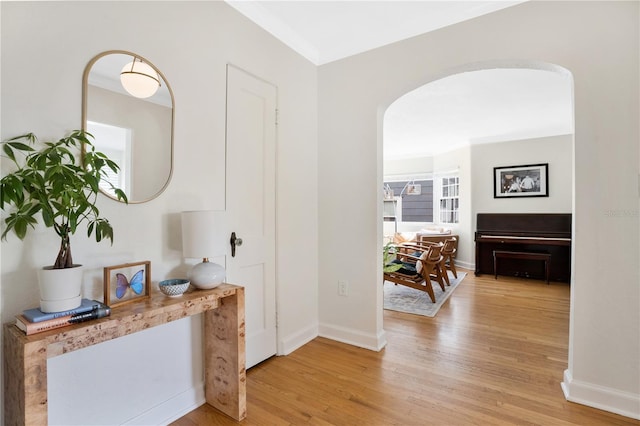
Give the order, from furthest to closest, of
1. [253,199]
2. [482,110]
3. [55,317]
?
[482,110]
[253,199]
[55,317]

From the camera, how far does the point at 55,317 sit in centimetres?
114

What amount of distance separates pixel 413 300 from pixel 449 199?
11.3 ft

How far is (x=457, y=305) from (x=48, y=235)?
3.89 m

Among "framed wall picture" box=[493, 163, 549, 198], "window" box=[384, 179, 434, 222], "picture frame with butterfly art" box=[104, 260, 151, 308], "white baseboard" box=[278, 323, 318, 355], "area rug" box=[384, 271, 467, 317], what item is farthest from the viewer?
"window" box=[384, 179, 434, 222]

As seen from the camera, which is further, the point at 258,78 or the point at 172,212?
the point at 258,78

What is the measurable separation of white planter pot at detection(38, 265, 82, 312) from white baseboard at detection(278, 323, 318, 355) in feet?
5.34

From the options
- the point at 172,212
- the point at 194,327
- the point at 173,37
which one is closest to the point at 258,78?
the point at 173,37

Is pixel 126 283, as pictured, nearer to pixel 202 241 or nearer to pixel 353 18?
pixel 202 241

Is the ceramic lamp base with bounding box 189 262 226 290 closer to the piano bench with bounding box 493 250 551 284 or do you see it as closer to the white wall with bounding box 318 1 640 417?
the white wall with bounding box 318 1 640 417

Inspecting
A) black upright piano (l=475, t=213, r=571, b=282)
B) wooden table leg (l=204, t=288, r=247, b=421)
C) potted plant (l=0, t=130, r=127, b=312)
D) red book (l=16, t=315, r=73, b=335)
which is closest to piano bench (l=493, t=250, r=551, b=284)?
black upright piano (l=475, t=213, r=571, b=282)

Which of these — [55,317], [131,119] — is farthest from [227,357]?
[131,119]

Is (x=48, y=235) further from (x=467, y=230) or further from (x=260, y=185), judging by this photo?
(x=467, y=230)

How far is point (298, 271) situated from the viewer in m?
2.72

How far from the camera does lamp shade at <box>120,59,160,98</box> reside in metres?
1.56
